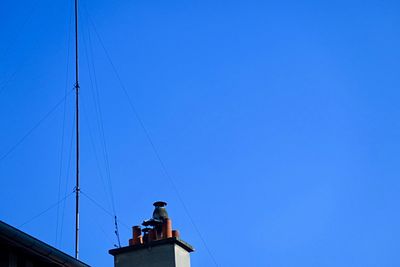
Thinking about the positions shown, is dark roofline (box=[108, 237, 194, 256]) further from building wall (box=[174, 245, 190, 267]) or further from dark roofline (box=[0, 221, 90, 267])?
dark roofline (box=[0, 221, 90, 267])

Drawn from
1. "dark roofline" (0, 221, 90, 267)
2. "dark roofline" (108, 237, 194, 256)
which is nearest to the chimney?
"dark roofline" (108, 237, 194, 256)

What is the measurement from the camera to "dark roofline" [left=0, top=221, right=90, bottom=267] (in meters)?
15.0

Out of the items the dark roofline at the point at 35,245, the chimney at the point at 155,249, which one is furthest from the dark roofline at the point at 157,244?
the dark roofline at the point at 35,245

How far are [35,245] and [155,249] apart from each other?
189 inches

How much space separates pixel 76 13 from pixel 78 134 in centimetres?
506

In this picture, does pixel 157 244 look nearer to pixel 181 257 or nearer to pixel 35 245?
pixel 181 257

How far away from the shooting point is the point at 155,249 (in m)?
19.7

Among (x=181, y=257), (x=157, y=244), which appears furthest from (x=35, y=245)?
(x=181, y=257)

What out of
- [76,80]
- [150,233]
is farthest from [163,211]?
[76,80]

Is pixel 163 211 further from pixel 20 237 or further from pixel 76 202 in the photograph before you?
pixel 20 237

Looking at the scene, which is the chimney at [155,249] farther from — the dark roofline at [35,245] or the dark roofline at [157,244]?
the dark roofline at [35,245]

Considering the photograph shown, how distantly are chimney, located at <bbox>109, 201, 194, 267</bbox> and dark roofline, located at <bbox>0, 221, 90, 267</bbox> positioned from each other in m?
3.24

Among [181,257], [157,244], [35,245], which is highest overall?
[157,244]

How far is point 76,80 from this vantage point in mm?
25922
